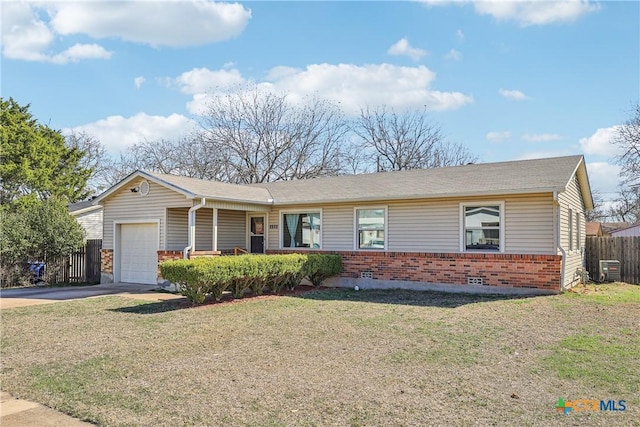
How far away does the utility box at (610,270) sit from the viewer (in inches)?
574

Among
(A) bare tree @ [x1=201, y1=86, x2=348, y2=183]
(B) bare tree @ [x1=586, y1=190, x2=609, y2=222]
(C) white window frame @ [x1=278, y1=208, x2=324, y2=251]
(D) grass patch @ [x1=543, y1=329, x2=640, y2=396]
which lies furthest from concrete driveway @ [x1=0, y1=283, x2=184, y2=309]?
(B) bare tree @ [x1=586, y1=190, x2=609, y2=222]

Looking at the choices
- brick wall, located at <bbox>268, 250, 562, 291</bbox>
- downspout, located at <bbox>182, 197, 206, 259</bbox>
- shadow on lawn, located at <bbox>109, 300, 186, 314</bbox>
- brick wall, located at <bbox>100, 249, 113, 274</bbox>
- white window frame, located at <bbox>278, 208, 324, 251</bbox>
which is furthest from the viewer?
brick wall, located at <bbox>100, 249, 113, 274</bbox>

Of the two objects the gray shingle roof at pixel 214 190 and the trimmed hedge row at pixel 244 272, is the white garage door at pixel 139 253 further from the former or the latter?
the trimmed hedge row at pixel 244 272

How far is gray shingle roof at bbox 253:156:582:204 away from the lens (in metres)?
11.4

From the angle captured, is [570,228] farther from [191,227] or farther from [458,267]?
[191,227]

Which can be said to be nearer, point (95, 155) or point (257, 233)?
point (257, 233)

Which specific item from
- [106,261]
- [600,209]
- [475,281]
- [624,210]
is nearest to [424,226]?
[475,281]

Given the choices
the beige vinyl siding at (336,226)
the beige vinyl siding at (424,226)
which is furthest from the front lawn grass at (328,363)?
the beige vinyl siding at (336,226)

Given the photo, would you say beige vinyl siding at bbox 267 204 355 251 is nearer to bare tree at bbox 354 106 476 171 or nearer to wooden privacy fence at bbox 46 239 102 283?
wooden privacy fence at bbox 46 239 102 283

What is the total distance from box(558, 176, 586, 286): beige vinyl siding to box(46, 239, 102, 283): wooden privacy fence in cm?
1494

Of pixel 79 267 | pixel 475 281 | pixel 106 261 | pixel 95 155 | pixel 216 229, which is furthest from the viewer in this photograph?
pixel 95 155

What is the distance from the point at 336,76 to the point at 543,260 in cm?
1475

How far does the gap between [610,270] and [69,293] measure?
54.3 feet

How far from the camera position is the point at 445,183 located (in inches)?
511
